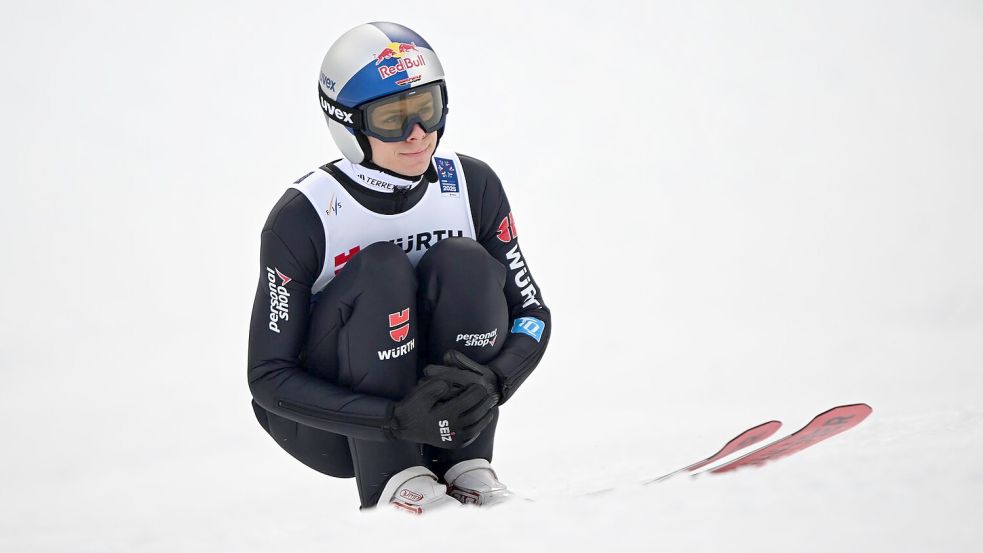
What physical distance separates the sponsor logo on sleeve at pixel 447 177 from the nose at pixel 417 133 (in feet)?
1.11

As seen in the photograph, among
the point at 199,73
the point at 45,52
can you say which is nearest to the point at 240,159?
the point at 199,73

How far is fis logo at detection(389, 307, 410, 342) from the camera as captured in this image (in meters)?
3.37

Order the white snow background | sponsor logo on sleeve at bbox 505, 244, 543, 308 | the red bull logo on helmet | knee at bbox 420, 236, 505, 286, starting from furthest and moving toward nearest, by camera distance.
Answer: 1. sponsor logo on sleeve at bbox 505, 244, 543, 308
2. knee at bbox 420, 236, 505, 286
3. the red bull logo on helmet
4. the white snow background

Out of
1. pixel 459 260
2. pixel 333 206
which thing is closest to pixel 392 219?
pixel 333 206

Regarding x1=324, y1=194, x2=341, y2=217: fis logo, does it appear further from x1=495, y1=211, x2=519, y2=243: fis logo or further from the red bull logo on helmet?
x1=495, y1=211, x2=519, y2=243: fis logo

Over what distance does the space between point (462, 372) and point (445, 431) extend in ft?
0.62

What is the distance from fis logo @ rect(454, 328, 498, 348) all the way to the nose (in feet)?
2.15

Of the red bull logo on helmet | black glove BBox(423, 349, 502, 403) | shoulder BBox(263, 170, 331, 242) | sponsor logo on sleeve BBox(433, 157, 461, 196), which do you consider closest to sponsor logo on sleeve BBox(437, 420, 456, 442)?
black glove BBox(423, 349, 502, 403)

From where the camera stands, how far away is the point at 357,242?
3.58 m

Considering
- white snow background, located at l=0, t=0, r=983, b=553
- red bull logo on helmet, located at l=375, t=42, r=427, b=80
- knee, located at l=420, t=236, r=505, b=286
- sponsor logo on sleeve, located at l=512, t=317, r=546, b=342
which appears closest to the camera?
white snow background, located at l=0, t=0, r=983, b=553

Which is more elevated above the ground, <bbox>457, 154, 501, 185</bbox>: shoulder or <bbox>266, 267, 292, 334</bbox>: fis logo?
<bbox>457, 154, 501, 185</bbox>: shoulder

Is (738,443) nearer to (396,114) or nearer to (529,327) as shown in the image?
(529,327)

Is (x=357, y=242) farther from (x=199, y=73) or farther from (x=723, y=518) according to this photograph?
(x=199, y=73)

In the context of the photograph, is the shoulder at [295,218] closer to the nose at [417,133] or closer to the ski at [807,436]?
the nose at [417,133]
